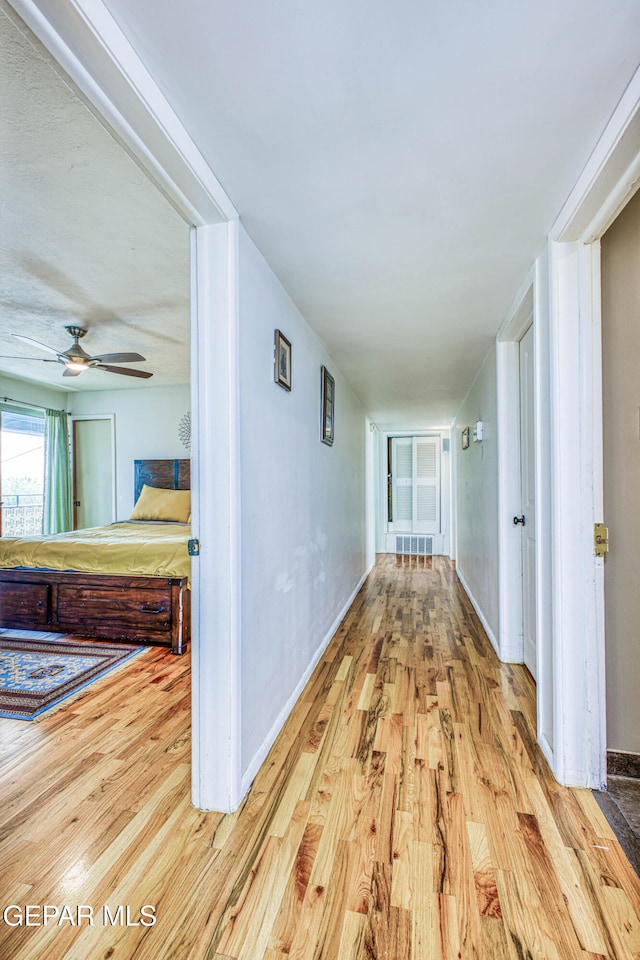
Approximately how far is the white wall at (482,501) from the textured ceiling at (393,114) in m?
1.33

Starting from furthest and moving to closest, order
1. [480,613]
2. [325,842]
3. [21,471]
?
[21,471], [480,613], [325,842]

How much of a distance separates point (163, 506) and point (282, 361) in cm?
338

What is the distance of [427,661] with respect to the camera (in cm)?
279

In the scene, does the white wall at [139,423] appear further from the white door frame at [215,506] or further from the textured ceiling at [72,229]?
the white door frame at [215,506]

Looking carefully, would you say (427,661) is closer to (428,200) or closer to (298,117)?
(428,200)

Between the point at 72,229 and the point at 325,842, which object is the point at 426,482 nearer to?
the point at 72,229

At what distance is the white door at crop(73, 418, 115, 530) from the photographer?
5.73 meters

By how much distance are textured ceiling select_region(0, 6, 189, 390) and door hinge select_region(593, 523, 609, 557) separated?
6.74 feet

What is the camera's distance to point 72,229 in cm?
197

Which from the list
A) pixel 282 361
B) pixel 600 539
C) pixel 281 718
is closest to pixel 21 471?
pixel 282 361

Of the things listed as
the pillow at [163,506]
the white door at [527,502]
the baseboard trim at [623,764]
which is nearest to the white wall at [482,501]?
the white door at [527,502]

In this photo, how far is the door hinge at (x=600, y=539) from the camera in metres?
1.62

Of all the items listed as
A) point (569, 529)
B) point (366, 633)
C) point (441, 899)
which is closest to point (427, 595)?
point (366, 633)

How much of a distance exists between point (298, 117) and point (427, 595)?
4.20 metres
